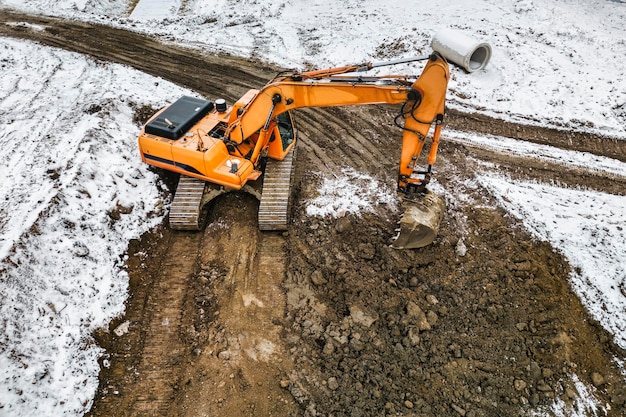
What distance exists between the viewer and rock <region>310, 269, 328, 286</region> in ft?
25.3

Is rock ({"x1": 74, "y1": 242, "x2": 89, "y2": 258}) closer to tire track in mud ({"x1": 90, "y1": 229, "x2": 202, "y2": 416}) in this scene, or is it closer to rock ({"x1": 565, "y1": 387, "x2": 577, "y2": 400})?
tire track in mud ({"x1": 90, "y1": 229, "x2": 202, "y2": 416})

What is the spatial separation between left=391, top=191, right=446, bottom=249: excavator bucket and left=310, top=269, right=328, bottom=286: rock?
1.48m

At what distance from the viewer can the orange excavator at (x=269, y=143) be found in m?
7.05

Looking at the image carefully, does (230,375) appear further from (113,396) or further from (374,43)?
(374,43)

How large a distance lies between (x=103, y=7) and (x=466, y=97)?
48.6 feet

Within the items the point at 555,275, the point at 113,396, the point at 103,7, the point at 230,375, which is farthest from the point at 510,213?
the point at 103,7

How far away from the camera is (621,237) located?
8.43 m

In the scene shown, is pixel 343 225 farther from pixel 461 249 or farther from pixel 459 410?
pixel 459 410

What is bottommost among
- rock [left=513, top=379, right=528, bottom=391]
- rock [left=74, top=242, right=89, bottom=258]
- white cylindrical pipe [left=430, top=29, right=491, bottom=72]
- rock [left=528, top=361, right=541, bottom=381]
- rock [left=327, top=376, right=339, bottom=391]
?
rock [left=74, top=242, right=89, bottom=258]

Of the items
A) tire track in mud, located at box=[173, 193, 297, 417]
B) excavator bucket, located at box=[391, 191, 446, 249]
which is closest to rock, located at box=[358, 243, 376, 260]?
excavator bucket, located at box=[391, 191, 446, 249]

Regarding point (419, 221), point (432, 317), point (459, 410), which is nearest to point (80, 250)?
point (419, 221)

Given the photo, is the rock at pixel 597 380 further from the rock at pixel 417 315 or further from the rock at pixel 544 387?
the rock at pixel 417 315

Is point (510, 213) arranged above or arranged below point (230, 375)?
above

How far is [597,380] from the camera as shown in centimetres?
653
